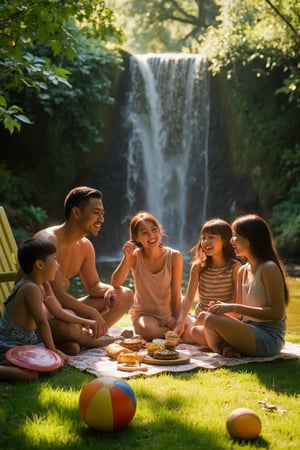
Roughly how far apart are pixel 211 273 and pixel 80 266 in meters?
1.23

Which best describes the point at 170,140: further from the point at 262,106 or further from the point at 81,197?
the point at 81,197

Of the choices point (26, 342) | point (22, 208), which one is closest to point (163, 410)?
point (26, 342)

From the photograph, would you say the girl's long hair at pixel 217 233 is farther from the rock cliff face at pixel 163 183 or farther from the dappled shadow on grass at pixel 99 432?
the rock cliff face at pixel 163 183

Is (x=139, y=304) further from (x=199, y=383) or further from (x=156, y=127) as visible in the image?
(x=156, y=127)

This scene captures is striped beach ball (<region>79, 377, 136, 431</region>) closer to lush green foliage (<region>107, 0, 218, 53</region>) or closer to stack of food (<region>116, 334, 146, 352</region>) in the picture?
stack of food (<region>116, 334, 146, 352</region>)

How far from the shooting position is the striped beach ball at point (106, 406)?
9.84ft

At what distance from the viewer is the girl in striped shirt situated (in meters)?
5.37

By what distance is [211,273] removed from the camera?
18.0ft

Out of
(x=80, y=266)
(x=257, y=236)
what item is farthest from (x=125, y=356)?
(x=257, y=236)

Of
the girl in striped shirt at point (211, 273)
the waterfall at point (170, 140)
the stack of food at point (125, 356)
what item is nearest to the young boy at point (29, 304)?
the stack of food at point (125, 356)

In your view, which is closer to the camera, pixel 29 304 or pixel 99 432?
pixel 99 432

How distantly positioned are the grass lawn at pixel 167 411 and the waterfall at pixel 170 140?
12.2 metres

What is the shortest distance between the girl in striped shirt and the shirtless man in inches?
22.7

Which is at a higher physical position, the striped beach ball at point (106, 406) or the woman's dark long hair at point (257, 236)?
the woman's dark long hair at point (257, 236)
